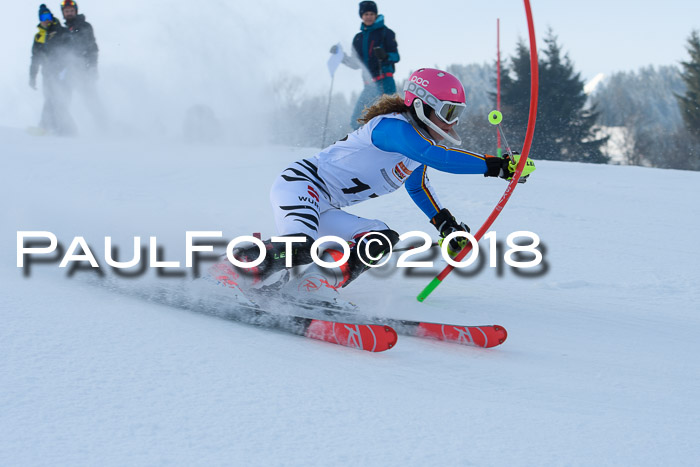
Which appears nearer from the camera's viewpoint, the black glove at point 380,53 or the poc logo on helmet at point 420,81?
the poc logo on helmet at point 420,81

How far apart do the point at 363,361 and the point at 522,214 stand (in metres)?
3.99

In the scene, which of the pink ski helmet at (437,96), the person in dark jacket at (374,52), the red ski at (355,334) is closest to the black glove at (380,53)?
the person in dark jacket at (374,52)

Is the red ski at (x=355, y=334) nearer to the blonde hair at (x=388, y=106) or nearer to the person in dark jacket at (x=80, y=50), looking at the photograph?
the blonde hair at (x=388, y=106)

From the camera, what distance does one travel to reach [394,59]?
7.95 m

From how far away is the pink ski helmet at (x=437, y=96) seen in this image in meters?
3.20

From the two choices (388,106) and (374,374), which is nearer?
(374,374)

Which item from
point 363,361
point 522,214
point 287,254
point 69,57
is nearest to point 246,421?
point 363,361

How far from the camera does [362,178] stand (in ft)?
11.5

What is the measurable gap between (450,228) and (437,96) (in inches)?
32.2

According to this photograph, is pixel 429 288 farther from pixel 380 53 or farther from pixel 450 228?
pixel 380 53

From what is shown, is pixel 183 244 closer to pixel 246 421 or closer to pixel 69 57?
pixel 246 421

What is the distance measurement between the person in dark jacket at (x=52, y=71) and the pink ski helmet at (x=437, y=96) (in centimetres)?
799

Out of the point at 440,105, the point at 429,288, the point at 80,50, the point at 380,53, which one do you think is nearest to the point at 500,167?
the point at 440,105

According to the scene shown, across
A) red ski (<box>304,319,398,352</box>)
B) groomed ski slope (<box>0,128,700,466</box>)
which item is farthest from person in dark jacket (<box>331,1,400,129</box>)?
red ski (<box>304,319,398,352</box>)
